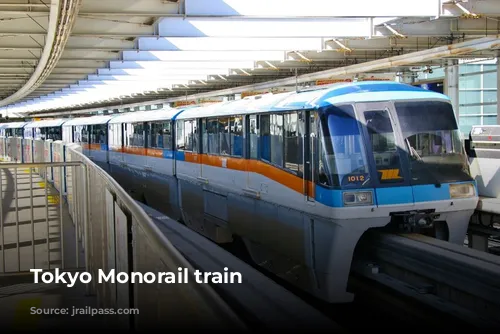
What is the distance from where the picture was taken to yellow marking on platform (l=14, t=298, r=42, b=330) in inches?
231

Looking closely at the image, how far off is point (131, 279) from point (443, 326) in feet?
14.6

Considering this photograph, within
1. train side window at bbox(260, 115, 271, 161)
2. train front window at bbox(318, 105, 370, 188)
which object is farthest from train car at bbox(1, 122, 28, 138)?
train front window at bbox(318, 105, 370, 188)

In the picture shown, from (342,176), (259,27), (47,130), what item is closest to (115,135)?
(259,27)

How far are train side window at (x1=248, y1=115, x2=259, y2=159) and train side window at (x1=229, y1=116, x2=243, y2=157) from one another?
380 millimetres

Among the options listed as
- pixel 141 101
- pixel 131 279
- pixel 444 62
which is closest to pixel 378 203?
pixel 131 279

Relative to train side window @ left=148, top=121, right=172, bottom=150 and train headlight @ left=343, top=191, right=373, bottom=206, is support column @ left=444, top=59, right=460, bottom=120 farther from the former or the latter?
train headlight @ left=343, top=191, right=373, bottom=206

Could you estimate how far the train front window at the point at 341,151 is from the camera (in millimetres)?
8500

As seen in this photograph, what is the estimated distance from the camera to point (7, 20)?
14.8 m

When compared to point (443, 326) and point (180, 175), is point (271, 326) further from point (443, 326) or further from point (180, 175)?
point (180, 175)

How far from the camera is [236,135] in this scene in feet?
38.6

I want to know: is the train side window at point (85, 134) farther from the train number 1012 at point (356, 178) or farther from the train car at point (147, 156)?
the train number 1012 at point (356, 178)

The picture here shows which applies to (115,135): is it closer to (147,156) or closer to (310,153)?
(147,156)

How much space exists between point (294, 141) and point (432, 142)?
1.85 metres

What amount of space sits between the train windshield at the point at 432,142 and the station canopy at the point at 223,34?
4.23 meters
